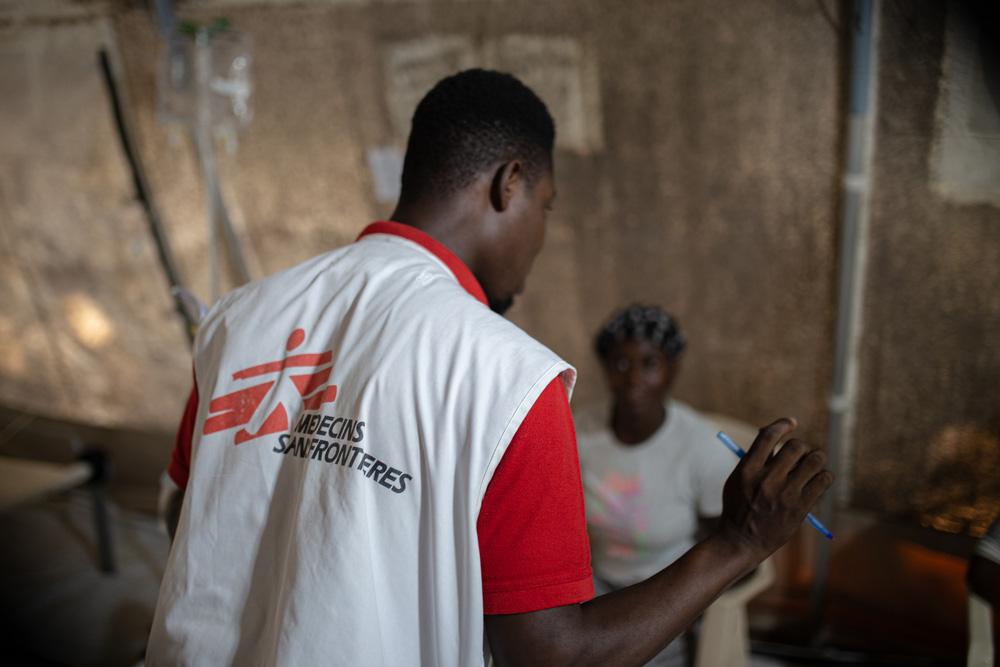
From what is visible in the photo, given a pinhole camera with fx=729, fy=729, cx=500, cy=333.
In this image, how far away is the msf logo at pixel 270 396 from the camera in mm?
1040

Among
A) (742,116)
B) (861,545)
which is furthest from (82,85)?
(861,545)

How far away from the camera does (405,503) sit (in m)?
0.91

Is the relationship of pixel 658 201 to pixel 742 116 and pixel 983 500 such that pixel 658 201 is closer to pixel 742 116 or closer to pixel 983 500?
pixel 742 116

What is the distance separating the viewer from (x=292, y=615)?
92cm

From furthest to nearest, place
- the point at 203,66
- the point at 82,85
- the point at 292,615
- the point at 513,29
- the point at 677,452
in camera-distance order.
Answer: the point at 82,85 → the point at 203,66 → the point at 513,29 → the point at 677,452 → the point at 292,615

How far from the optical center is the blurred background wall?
6.83 ft

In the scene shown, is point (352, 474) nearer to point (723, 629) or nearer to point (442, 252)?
point (442, 252)

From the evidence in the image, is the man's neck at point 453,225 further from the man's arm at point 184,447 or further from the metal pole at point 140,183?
the metal pole at point 140,183

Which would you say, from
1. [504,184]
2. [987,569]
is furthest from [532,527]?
[987,569]

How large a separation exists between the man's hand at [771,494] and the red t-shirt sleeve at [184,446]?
903 mm

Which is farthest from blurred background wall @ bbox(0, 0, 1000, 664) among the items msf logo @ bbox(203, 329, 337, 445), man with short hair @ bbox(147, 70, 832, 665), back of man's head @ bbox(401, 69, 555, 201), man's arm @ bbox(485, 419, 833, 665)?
msf logo @ bbox(203, 329, 337, 445)

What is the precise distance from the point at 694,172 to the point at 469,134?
4.61 feet

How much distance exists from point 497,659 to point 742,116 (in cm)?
189

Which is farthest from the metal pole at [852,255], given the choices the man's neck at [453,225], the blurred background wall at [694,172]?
the man's neck at [453,225]
